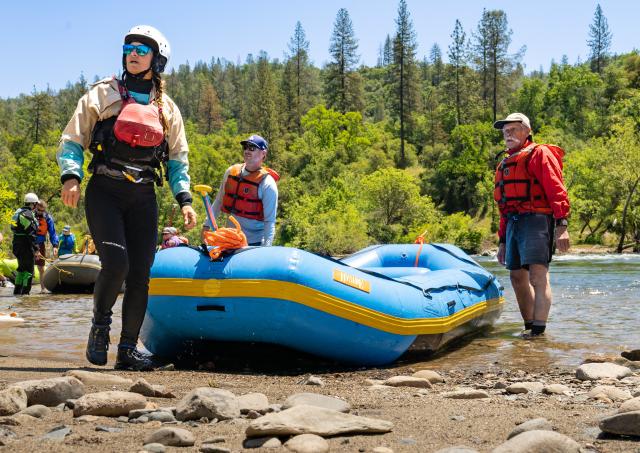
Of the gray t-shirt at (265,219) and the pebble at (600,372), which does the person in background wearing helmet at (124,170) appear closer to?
the gray t-shirt at (265,219)

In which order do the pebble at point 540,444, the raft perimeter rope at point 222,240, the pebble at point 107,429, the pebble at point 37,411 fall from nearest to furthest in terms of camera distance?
the pebble at point 540,444 < the pebble at point 107,429 < the pebble at point 37,411 < the raft perimeter rope at point 222,240

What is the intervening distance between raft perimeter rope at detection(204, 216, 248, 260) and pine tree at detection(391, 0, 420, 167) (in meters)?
61.7

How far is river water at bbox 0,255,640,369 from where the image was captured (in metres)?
5.69

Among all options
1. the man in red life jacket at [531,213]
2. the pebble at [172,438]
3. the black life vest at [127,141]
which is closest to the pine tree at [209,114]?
the man in red life jacket at [531,213]

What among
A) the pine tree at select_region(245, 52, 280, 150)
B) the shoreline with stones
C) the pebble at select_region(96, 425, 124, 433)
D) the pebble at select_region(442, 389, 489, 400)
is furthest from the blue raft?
the pine tree at select_region(245, 52, 280, 150)

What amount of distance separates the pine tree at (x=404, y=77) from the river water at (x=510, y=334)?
5676 centimetres

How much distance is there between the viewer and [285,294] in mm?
4812

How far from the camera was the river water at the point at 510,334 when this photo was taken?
569 cm

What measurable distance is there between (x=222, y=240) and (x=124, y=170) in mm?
1036

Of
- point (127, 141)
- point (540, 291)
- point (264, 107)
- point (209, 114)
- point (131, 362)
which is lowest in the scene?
point (131, 362)

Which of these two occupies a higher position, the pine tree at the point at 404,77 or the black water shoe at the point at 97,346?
the pine tree at the point at 404,77

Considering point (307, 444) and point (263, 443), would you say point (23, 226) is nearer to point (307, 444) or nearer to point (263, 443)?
point (263, 443)

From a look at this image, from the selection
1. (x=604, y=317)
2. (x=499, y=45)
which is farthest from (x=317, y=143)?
(x=604, y=317)

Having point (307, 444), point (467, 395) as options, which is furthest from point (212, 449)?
point (467, 395)
